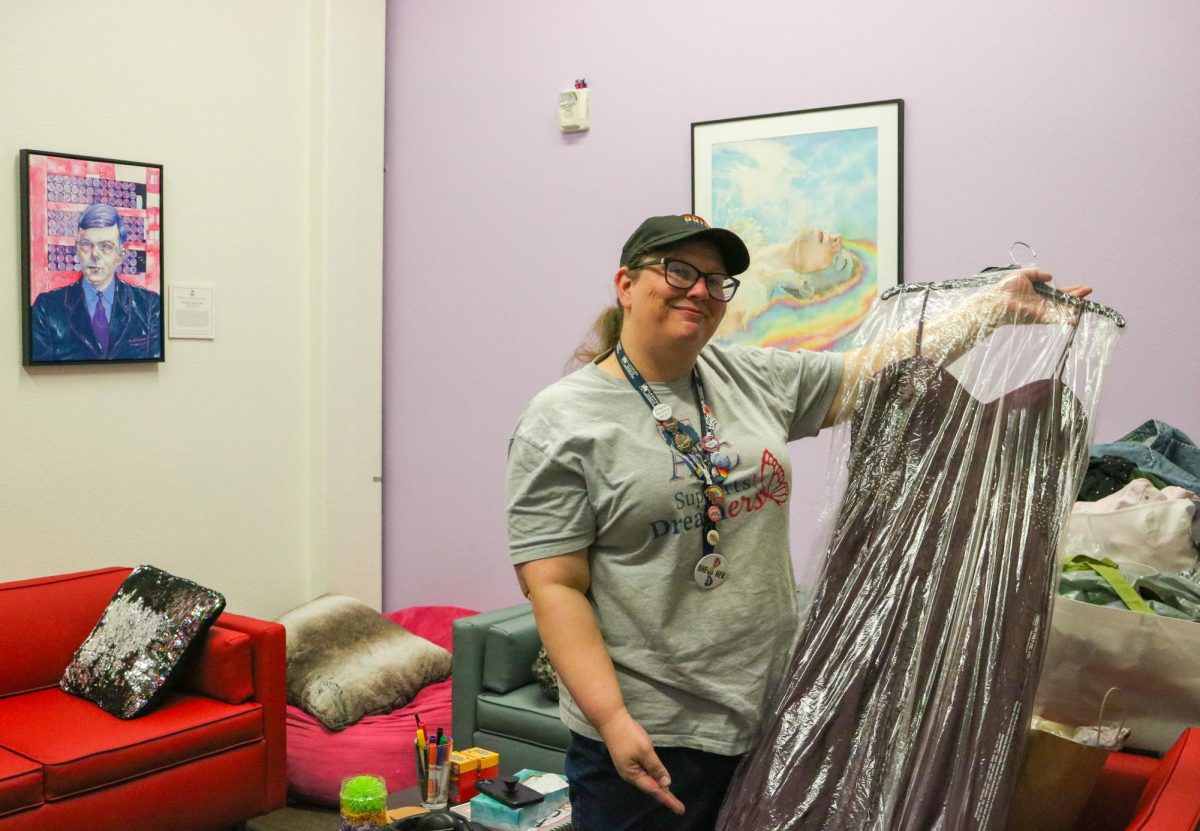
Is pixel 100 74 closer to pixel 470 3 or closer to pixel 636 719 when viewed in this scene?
pixel 470 3

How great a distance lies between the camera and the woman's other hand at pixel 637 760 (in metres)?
1.42

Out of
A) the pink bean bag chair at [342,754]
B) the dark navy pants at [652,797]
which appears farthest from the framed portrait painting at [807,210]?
the dark navy pants at [652,797]

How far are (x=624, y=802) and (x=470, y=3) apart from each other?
3.25 metres

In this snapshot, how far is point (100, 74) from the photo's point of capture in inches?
137

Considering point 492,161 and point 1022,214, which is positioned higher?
point 492,161

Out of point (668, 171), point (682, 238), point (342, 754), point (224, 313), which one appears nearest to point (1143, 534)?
point (682, 238)

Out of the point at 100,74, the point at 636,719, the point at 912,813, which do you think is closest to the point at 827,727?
the point at 912,813

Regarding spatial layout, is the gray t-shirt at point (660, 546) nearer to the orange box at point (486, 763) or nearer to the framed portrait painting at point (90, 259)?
the orange box at point (486, 763)

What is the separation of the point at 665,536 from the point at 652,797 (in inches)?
13.7

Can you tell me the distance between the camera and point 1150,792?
1.53m

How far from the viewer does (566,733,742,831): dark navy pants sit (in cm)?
151

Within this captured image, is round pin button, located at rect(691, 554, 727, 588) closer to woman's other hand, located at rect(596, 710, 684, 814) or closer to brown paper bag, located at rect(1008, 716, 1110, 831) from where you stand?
woman's other hand, located at rect(596, 710, 684, 814)

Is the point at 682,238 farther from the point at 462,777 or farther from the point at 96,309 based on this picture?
the point at 96,309

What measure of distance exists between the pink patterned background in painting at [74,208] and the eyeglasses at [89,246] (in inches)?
1.1
